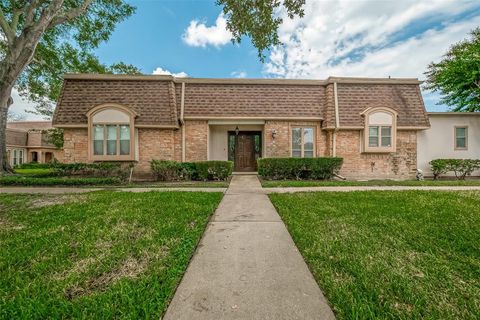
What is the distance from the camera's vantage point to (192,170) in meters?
10.3

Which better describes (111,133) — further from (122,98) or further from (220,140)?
(220,140)

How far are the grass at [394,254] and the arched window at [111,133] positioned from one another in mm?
8626

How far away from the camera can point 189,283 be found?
223cm

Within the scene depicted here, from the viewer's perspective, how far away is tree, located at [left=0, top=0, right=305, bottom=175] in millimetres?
7031

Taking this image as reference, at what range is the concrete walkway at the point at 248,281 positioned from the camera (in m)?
1.83

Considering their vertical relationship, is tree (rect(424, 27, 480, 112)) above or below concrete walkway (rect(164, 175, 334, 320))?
above

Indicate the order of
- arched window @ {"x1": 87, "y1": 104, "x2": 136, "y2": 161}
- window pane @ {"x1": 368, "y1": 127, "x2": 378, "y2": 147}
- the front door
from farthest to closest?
the front door < window pane @ {"x1": 368, "y1": 127, "x2": 378, "y2": 147} < arched window @ {"x1": 87, "y1": 104, "x2": 136, "y2": 161}

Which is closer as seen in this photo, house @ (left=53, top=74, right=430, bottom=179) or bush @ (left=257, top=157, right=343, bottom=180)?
bush @ (left=257, top=157, right=343, bottom=180)

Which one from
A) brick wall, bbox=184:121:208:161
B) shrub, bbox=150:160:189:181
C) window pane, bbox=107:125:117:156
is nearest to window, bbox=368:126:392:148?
brick wall, bbox=184:121:208:161

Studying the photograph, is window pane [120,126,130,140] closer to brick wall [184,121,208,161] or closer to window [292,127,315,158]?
brick wall [184,121,208,161]

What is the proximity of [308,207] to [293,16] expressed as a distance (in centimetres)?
573

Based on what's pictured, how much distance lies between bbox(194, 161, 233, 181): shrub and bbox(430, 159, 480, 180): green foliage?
1065cm

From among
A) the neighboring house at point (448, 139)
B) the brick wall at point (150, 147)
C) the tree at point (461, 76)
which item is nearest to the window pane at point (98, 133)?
the brick wall at point (150, 147)

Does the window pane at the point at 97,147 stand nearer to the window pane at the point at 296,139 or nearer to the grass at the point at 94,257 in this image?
the grass at the point at 94,257
